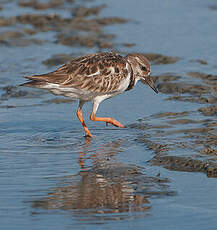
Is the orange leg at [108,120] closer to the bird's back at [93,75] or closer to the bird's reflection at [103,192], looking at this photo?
the bird's back at [93,75]

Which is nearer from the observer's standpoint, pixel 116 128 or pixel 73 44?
pixel 116 128

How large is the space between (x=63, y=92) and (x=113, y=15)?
776 cm

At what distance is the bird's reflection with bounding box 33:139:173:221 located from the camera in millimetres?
6066

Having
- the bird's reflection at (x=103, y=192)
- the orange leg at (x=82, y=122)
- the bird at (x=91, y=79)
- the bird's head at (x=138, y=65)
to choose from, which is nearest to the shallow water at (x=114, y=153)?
the bird's reflection at (x=103, y=192)

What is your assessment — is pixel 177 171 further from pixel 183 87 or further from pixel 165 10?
pixel 165 10

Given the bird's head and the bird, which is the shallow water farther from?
the bird's head

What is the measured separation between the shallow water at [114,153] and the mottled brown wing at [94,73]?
69 cm

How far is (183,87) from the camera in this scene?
10.8 m

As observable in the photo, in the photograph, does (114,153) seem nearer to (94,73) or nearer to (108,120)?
(108,120)

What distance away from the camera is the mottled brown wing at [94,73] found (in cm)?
888

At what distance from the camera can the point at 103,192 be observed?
21.7ft

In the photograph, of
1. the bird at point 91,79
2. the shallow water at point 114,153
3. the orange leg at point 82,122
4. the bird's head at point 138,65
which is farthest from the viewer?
the bird's head at point 138,65

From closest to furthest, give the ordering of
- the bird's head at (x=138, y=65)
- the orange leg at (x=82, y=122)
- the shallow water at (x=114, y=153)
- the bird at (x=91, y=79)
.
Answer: the shallow water at (x=114, y=153)
the bird at (x=91, y=79)
the orange leg at (x=82, y=122)
the bird's head at (x=138, y=65)

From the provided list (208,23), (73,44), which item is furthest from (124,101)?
(208,23)
